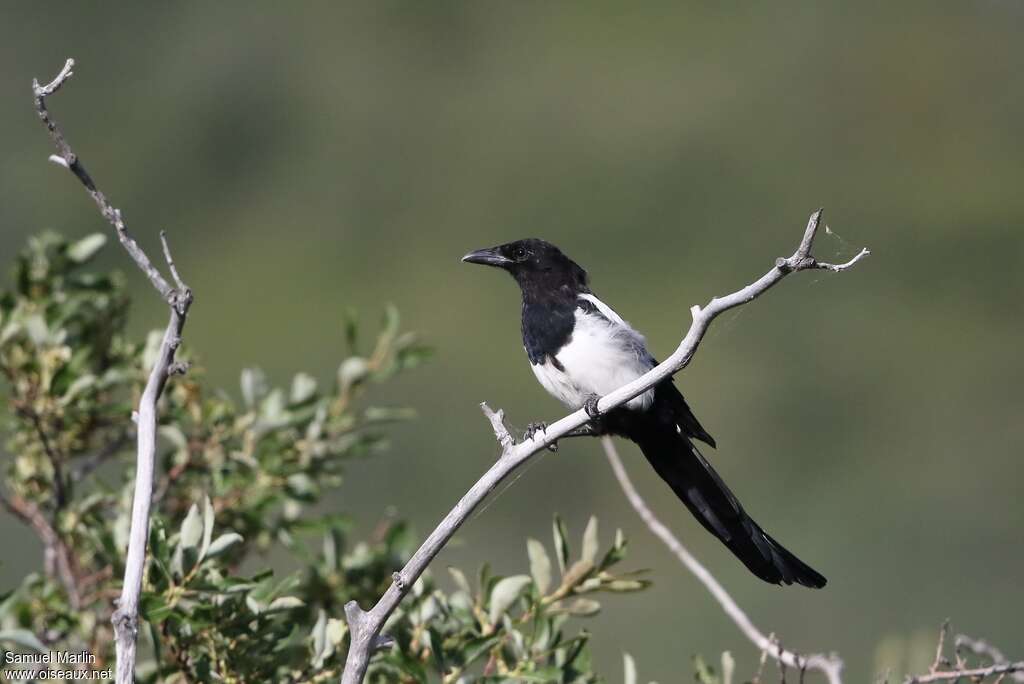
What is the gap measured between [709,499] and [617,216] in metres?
13.1

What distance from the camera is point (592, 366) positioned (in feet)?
12.0

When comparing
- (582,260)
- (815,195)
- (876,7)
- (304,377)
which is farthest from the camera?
(876,7)

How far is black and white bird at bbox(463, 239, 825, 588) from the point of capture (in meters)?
3.43

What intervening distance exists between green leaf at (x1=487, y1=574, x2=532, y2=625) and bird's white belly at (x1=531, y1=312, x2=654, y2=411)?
0.73 metres

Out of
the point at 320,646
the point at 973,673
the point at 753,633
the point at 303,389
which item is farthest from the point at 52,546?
the point at 973,673

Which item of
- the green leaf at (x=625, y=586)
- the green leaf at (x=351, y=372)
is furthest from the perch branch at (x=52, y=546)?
the green leaf at (x=625, y=586)

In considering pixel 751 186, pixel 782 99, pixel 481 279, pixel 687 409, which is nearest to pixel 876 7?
pixel 782 99

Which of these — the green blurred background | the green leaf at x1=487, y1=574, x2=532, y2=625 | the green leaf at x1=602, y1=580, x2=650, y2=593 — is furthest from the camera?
the green blurred background

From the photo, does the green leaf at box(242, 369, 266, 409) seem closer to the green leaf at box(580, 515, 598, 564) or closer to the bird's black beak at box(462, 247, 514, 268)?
the bird's black beak at box(462, 247, 514, 268)

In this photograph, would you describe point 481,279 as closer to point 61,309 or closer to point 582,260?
point 582,260

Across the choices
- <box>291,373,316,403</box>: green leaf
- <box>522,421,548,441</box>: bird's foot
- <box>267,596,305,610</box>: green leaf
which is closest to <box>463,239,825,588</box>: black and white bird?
<box>522,421,548,441</box>: bird's foot

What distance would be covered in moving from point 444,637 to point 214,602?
538 millimetres

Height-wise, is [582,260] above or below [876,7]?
below

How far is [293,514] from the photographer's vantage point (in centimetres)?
381
